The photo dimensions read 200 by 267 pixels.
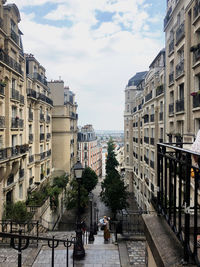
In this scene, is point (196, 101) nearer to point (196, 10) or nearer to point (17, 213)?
point (196, 10)

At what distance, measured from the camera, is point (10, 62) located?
18.8 meters

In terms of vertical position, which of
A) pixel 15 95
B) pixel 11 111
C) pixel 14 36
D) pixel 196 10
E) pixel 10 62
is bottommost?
pixel 11 111

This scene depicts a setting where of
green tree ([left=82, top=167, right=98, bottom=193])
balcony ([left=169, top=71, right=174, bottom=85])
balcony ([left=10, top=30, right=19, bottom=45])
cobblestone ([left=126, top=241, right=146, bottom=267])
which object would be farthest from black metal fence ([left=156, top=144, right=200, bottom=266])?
green tree ([left=82, top=167, right=98, bottom=193])

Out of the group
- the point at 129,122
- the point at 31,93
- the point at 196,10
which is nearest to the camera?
the point at 196,10

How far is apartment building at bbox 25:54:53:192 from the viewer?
963 inches

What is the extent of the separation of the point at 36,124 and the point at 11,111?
703cm

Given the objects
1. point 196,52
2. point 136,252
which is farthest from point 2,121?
point 196,52

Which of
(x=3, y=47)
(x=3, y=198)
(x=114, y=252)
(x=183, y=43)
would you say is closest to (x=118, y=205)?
(x=3, y=198)

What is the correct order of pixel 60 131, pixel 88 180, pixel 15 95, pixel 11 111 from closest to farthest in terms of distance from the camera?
1. pixel 11 111
2. pixel 15 95
3. pixel 60 131
4. pixel 88 180

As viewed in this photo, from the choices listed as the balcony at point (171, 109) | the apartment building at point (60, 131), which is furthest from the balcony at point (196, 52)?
the apartment building at point (60, 131)

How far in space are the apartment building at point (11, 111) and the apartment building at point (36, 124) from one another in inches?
82.1

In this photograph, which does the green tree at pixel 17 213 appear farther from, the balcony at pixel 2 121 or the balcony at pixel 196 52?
the balcony at pixel 196 52

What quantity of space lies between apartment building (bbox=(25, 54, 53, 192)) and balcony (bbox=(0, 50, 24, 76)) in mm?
3454

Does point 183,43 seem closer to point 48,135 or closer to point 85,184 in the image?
point 48,135
